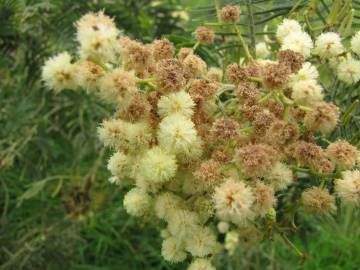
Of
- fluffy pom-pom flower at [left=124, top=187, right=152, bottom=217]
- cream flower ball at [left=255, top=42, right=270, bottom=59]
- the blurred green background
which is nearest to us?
fluffy pom-pom flower at [left=124, top=187, right=152, bottom=217]

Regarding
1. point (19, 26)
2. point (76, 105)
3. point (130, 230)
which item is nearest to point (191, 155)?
point (19, 26)

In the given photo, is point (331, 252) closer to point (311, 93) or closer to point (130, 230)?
point (130, 230)

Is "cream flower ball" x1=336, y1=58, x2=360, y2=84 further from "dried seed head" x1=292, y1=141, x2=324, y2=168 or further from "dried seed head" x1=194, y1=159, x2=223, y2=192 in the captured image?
"dried seed head" x1=194, y1=159, x2=223, y2=192

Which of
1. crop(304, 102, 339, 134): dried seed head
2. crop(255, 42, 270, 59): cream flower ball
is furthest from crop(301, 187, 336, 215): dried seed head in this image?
crop(255, 42, 270, 59): cream flower ball

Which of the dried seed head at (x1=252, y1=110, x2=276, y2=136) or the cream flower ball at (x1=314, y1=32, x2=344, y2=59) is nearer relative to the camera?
the dried seed head at (x1=252, y1=110, x2=276, y2=136)

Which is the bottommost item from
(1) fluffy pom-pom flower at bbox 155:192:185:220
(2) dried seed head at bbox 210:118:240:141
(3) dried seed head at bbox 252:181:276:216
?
(1) fluffy pom-pom flower at bbox 155:192:185:220

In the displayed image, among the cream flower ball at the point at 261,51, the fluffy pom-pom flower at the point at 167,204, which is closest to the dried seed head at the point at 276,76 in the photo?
the fluffy pom-pom flower at the point at 167,204

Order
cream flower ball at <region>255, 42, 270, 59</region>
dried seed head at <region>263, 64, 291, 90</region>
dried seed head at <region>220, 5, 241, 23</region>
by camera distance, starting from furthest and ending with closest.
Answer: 1. cream flower ball at <region>255, 42, 270, 59</region>
2. dried seed head at <region>220, 5, 241, 23</region>
3. dried seed head at <region>263, 64, 291, 90</region>

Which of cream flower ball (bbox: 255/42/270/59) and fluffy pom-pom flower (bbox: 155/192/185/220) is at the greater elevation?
cream flower ball (bbox: 255/42/270/59)
